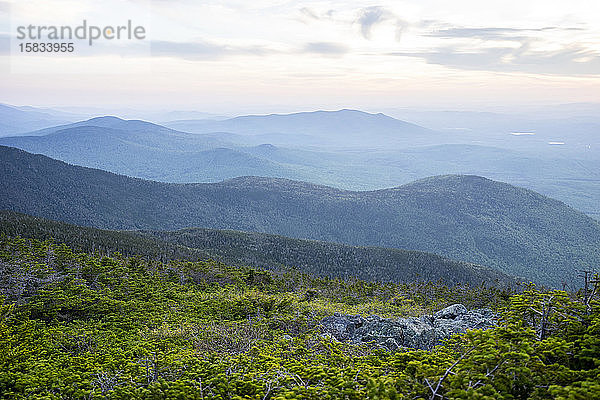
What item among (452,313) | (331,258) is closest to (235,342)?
(452,313)

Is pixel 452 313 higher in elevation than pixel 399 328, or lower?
lower

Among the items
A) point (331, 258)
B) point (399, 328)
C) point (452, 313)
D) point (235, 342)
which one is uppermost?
point (235, 342)

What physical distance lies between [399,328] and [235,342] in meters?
10.5

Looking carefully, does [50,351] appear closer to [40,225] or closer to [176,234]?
[40,225]

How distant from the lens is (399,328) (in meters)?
24.4

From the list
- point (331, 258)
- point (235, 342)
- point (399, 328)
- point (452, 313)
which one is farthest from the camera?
point (331, 258)

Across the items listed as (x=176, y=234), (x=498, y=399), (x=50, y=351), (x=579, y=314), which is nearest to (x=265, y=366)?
(x=498, y=399)

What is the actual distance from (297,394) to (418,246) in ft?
642

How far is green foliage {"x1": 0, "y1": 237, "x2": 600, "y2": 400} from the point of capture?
9477 millimetres

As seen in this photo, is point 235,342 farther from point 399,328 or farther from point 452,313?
point 452,313

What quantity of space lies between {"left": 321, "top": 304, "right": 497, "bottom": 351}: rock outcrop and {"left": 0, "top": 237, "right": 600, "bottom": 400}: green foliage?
211cm

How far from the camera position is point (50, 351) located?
18.5 metres

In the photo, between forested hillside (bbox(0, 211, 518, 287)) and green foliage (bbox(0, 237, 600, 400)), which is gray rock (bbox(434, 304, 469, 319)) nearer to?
green foliage (bbox(0, 237, 600, 400))

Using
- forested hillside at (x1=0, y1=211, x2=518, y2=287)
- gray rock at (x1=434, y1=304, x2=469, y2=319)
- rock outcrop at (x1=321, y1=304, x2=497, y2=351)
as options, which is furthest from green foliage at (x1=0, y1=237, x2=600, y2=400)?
forested hillside at (x1=0, y1=211, x2=518, y2=287)
